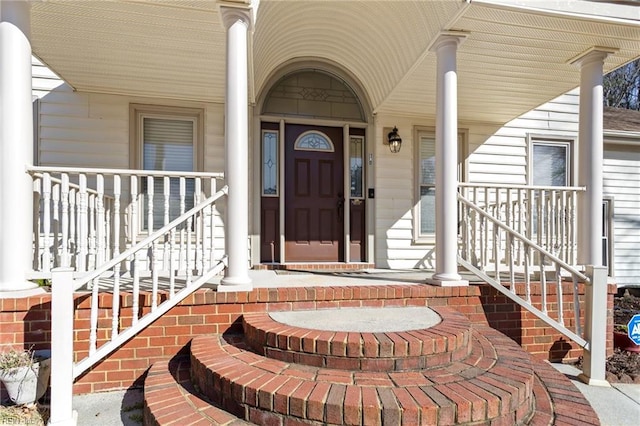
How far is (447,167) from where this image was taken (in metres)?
3.23

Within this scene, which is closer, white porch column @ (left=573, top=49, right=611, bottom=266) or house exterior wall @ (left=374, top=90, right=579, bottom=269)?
white porch column @ (left=573, top=49, right=611, bottom=266)

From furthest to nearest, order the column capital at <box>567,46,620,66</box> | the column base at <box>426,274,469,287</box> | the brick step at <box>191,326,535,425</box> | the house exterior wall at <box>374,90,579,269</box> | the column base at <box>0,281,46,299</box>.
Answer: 1. the house exterior wall at <box>374,90,579,269</box>
2. the column capital at <box>567,46,620,66</box>
3. the column base at <box>426,274,469,287</box>
4. the column base at <box>0,281,46,299</box>
5. the brick step at <box>191,326,535,425</box>

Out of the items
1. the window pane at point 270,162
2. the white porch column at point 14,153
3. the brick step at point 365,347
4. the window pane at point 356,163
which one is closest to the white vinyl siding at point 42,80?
the white porch column at point 14,153

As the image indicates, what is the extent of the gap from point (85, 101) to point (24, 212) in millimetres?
2375

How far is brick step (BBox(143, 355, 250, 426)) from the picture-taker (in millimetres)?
1795

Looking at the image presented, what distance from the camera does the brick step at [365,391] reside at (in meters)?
1.64

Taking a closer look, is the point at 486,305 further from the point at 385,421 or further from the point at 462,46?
the point at 462,46

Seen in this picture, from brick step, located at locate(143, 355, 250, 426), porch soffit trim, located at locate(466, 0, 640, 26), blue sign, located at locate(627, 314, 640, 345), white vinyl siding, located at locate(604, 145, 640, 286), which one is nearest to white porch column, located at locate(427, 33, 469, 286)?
porch soffit trim, located at locate(466, 0, 640, 26)

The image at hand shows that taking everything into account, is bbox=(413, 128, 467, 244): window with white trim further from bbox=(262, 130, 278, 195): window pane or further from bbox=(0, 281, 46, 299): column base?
bbox=(0, 281, 46, 299): column base

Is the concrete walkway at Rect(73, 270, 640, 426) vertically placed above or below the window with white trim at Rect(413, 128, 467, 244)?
below

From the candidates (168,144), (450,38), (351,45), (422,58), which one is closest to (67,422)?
(168,144)

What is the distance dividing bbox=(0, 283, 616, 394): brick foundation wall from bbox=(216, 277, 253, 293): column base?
0.04 metres

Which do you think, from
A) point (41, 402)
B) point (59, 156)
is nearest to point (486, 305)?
point (41, 402)

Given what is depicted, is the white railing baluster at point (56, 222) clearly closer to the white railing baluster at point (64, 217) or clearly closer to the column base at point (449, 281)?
the white railing baluster at point (64, 217)
